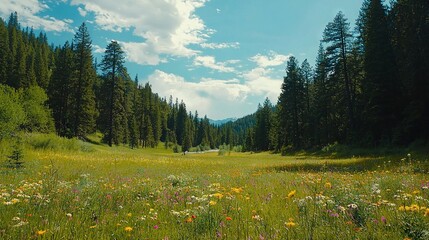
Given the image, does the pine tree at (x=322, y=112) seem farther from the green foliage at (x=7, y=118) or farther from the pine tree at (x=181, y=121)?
the pine tree at (x=181, y=121)

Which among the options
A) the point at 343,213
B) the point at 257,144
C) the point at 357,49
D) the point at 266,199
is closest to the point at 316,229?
the point at 343,213

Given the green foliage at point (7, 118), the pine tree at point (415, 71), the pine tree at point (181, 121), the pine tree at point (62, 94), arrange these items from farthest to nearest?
1. the pine tree at point (181, 121)
2. the pine tree at point (62, 94)
3. the pine tree at point (415, 71)
4. the green foliage at point (7, 118)

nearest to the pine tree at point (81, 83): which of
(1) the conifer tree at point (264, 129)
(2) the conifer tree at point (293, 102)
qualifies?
(2) the conifer tree at point (293, 102)

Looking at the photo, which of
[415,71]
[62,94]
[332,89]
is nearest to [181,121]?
[62,94]

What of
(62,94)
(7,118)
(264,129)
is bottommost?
(7,118)

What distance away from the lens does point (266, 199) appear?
6.04 metres

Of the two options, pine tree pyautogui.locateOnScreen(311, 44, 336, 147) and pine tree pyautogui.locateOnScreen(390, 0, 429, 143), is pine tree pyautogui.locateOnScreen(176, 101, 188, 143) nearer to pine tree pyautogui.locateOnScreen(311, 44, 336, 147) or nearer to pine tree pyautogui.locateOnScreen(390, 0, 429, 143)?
pine tree pyautogui.locateOnScreen(311, 44, 336, 147)

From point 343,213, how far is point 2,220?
4.77 meters

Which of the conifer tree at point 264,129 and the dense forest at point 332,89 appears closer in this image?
the dense forest at point 332,89

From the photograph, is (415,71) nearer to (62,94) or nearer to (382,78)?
(382,78)

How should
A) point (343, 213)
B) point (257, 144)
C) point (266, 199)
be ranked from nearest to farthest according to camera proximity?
point (343, 213) → point (266, 199) → point (257, 144)

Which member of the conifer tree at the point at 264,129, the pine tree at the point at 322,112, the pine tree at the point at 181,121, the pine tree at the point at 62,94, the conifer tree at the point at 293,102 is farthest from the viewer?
the pine tree at the point at 181,121

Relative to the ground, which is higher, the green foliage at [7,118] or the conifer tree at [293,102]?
the conifer tree at [293,102]

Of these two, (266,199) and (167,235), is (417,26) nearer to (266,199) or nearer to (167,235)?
(266,199)
